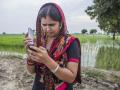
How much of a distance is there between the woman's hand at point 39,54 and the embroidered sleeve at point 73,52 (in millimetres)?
224

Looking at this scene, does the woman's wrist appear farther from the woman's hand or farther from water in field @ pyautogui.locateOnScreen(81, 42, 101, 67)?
water in field @ pyautogui.locateOnScreen(81, 42, 101, 67)

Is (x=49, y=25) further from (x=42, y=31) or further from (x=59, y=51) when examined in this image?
(x=59, y=51)

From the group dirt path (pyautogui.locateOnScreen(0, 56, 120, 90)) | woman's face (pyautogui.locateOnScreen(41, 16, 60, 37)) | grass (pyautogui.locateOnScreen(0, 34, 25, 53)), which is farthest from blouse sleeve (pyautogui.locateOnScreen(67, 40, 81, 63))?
grass (pyautogui.locateOnScreen(0, 34, 25, 53))

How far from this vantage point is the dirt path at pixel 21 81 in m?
7.04

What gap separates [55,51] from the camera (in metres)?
2.33

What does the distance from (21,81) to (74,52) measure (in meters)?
4.97

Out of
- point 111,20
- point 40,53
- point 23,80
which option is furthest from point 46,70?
point 111,20

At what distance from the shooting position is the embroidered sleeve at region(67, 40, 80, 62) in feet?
7.57

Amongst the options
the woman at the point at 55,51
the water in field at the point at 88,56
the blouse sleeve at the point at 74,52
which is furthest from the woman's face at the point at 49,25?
the water in field at the point at 88,56

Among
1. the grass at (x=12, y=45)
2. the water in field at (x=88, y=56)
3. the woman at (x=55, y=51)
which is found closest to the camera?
the woman at (x=55, y=51)

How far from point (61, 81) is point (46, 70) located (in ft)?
0.42

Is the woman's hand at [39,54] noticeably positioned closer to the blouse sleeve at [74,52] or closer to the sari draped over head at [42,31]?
the sari draped over head at [42,31]

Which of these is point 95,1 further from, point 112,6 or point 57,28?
point 57,28

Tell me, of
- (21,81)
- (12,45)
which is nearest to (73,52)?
(21,81)
